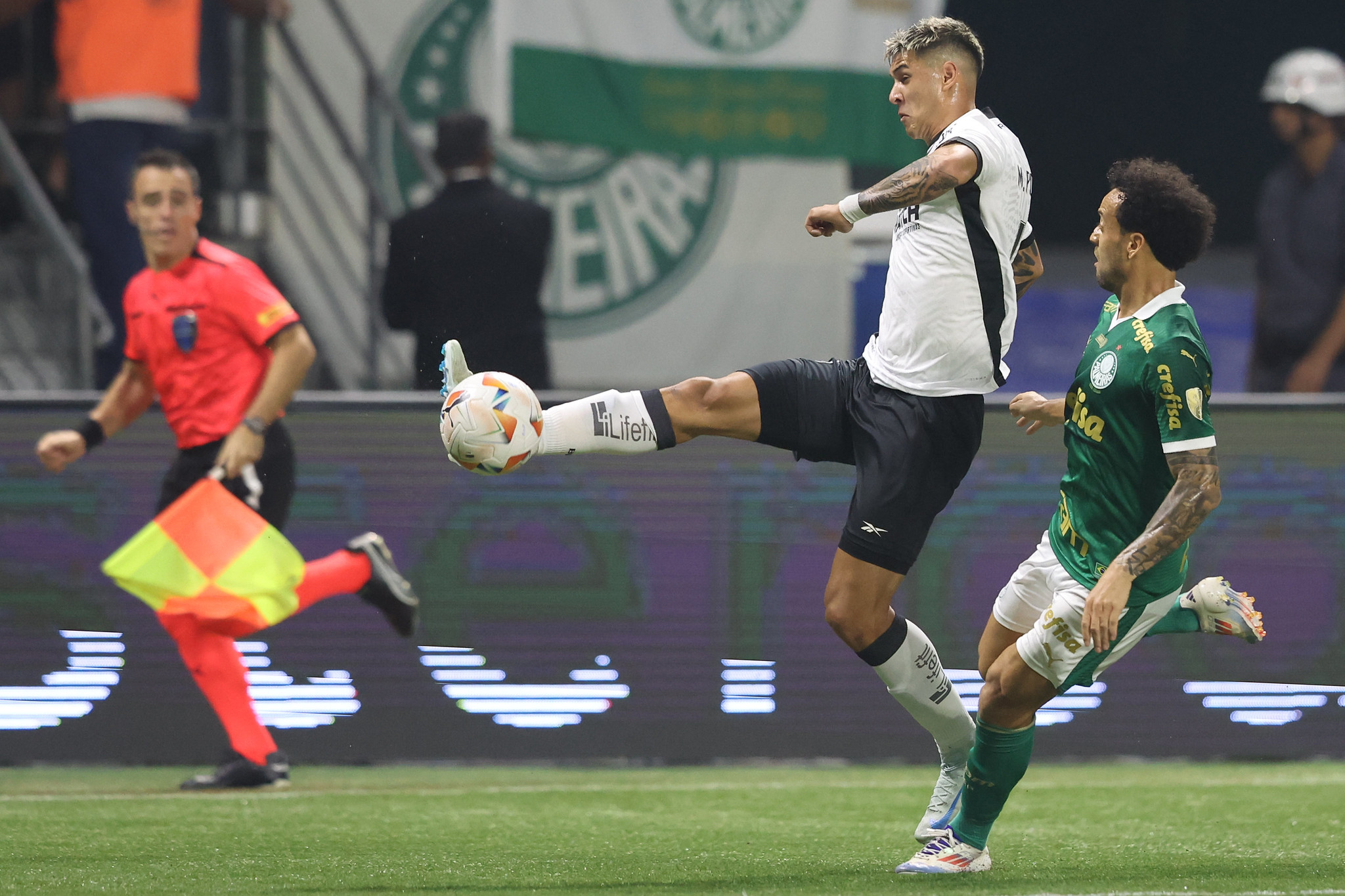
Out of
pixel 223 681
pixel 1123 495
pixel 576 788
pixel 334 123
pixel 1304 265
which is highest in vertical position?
pixel 334 123

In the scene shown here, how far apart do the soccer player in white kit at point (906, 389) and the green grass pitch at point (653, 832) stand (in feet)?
1.59

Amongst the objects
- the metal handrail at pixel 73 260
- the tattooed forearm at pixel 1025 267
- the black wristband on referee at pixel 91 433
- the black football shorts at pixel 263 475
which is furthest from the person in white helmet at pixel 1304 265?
the metal handrail at pixel 73 260

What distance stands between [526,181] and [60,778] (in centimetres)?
341

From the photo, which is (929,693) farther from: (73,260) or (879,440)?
(73,260)

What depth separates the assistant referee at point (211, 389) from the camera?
5.70 meters

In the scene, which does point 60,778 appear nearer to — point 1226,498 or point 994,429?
point 994,429

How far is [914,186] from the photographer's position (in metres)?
4.14

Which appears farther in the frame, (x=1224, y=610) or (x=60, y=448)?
(x=60, y=448)

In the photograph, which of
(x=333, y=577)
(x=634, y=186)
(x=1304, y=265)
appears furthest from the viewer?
(x=634, y=186)

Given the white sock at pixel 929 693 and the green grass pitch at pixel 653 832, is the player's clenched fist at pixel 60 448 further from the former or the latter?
the white sock at pixel 929 693

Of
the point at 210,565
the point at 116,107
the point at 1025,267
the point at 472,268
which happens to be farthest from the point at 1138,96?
the point at 210,565

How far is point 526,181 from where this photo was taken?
26.1 feet

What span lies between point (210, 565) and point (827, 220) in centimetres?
262

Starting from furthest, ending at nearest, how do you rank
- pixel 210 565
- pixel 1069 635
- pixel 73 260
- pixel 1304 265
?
pixel 1304 265
pixel 73 260
pixel 210 565
pixel 1069 635
